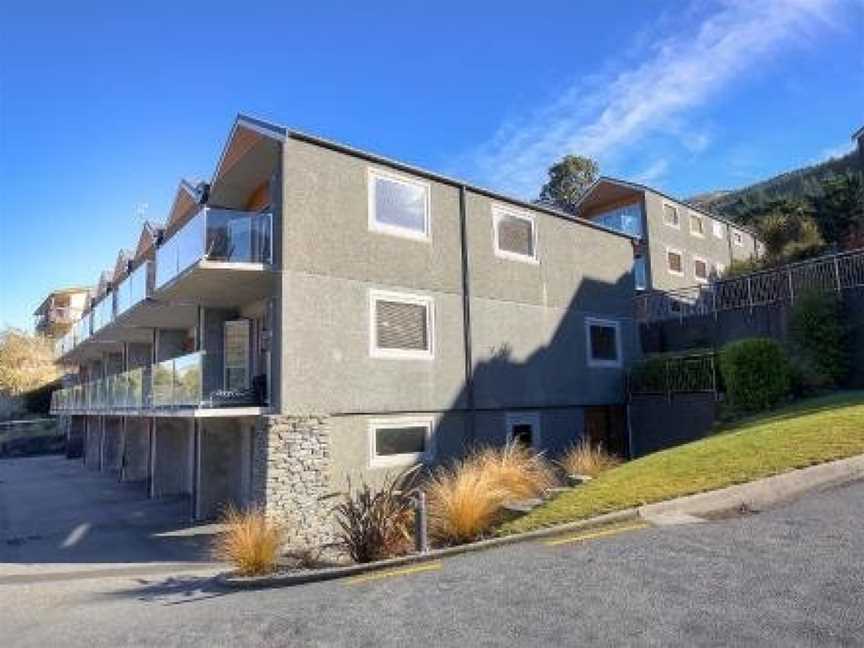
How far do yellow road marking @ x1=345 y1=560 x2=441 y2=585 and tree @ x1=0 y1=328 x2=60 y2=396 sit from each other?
2131 inches

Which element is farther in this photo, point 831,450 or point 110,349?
point 110,349

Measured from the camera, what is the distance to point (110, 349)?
33.1m

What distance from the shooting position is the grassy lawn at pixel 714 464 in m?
9.85

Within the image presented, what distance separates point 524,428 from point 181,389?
28.7 ft

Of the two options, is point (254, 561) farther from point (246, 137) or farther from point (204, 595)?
point (246, 137)

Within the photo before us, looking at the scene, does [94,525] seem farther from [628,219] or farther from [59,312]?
[59,312]

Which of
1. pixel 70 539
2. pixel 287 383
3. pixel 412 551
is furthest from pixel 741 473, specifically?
pixel 70 539

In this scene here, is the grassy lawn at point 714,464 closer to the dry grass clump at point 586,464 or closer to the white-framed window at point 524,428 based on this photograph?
the dry grass clump at point 586,464

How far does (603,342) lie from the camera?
2206 cm

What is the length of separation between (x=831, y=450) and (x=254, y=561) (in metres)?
8.67

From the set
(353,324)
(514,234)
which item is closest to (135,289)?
(353,324)

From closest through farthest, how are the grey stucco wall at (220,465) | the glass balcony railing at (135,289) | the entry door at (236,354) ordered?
the entry door at (236,354), the grey stucco wall at (220,465), the glass balcony railing at (135,289)

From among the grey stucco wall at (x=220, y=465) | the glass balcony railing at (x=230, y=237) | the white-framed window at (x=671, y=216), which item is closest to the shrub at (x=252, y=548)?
the glass balcony railing at (x=230, y=237)

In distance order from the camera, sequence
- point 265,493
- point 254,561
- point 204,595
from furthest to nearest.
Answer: point 265,493 < point 254,561 < point 204,595
